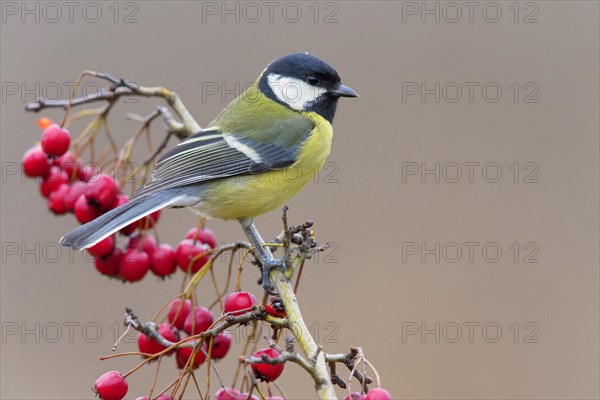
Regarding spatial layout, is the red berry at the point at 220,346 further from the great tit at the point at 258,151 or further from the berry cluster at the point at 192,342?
the great tit at the point at 258,151

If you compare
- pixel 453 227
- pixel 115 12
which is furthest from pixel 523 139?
pixel 115 12

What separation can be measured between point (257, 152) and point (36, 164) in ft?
2.57

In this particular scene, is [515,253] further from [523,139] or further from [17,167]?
[17,167]

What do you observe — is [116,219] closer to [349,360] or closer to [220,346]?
[220,346]

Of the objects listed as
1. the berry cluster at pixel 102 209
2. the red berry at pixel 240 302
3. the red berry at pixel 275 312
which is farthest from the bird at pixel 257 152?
the red berry at pixel 275 312

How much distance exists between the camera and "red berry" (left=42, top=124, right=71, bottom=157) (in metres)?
2.42

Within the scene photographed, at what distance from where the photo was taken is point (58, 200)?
8.02 ft

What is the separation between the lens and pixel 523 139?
167 inches

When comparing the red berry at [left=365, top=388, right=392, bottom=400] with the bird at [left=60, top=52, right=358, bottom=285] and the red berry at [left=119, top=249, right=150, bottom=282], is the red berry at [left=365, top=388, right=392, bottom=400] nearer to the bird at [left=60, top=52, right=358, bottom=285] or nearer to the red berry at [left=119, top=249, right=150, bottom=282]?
the bird at [left=60, top=52, right=358, bottom=285]

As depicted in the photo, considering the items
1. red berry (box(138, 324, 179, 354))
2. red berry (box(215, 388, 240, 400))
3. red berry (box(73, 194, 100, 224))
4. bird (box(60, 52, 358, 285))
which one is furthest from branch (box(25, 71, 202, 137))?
red berry (box(215, 388, 240, 400))

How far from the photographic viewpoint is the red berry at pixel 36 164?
2480mm

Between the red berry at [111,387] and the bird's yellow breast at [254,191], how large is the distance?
2.76 feet

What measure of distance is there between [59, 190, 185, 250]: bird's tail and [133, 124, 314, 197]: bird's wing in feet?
0.34

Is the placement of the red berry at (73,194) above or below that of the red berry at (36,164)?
below
